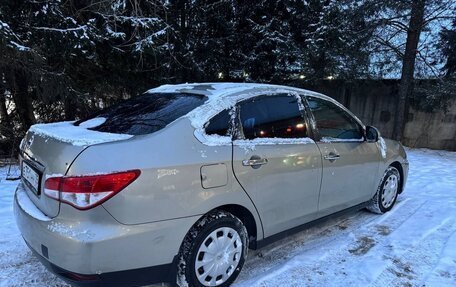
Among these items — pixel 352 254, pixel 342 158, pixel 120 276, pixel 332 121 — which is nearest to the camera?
pixel 120 276

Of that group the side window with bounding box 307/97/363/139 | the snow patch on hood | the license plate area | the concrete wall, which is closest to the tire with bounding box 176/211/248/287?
the snow patch on hood

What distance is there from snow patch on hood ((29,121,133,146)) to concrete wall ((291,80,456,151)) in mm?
9351

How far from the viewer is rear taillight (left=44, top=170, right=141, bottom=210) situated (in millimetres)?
2236

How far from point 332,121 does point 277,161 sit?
1206 millimetres

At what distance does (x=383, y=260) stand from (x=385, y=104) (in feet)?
30.8

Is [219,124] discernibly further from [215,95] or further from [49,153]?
[49,153]

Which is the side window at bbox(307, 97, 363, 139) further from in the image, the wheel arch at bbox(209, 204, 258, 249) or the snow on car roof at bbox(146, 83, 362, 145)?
the wheel arch at bbox(209, 204, 258, 249)

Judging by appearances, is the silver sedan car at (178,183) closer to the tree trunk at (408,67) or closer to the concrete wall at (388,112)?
the tree trunk at (408,67)

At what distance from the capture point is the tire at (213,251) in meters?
2.63

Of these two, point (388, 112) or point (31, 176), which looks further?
point (388, 112)

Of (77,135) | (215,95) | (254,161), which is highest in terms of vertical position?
(215,95)

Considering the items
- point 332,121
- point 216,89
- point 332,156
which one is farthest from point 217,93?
point 332,121

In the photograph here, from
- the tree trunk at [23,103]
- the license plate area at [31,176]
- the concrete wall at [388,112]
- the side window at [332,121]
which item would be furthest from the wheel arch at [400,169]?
the tree trunk at [23,103]

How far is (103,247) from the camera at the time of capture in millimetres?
2248
